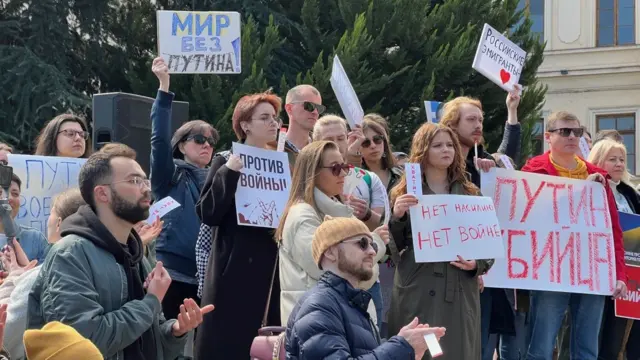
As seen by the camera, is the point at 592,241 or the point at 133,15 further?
the point at 133,15

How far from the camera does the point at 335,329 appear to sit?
5254mm

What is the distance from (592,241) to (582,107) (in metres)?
30.0

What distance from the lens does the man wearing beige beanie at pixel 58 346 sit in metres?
4.45

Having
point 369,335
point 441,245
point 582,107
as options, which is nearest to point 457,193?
point 441,245

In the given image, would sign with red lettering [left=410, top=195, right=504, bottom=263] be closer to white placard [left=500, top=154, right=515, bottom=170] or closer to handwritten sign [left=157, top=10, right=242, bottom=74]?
white placard [left=500, top=154, right=515, bottom=170]

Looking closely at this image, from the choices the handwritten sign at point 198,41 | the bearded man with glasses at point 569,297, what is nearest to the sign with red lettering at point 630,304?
the bearded man with glasses at point 569,297

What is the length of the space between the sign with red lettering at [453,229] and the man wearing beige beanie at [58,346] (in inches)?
120

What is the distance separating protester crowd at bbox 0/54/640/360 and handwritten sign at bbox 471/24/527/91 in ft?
1.62

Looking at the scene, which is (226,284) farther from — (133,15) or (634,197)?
(133,15)

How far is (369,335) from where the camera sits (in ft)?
17.7

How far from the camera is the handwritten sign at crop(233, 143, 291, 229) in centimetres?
716

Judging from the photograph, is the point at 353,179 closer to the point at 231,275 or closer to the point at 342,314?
the point at 231,275

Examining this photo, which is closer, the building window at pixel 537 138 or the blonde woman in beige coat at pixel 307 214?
the blonde woman in beige coat at pixel 307 214

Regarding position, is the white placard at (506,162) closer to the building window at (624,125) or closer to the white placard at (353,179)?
the white placard at (353,179)
